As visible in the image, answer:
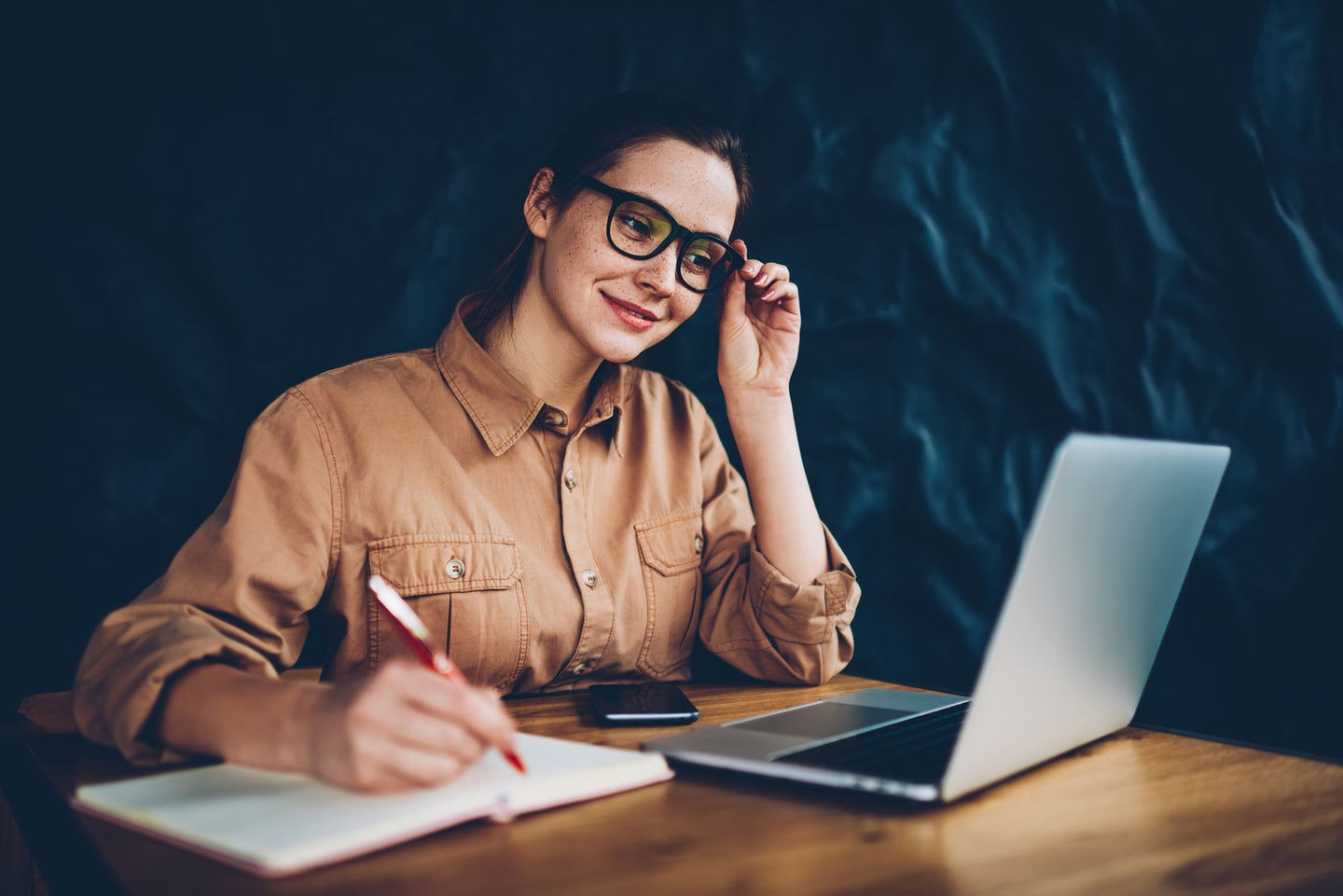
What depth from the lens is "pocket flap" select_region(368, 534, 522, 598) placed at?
1.26m

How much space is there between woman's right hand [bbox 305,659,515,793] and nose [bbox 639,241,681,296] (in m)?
0.81

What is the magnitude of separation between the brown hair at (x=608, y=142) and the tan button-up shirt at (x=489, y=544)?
5.4 inches

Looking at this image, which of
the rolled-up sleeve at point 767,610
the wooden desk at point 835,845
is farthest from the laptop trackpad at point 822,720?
the rolled-up sleeve at point 767,610

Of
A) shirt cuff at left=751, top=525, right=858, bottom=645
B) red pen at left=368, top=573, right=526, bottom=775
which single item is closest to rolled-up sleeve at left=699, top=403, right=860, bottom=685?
shirt cuff at left=751, top=525, right=858, bottom=645

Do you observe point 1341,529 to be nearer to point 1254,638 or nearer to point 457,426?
point 1254,638

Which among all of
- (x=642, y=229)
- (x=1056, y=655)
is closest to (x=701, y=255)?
(x=642, y=229)

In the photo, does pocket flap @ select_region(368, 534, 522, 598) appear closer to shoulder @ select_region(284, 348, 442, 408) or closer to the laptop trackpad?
shoulder @ select_region(284, 348, 442, 408)

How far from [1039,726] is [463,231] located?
48.8 inches

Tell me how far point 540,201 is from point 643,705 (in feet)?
2.54

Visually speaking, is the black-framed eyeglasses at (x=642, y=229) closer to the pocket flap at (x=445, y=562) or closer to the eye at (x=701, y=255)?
the eye at (x=701, y=255)

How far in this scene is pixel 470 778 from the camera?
2.55ft

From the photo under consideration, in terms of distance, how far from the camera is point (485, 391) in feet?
4.58

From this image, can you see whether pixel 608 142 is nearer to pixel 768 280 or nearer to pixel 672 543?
pixel 768 280

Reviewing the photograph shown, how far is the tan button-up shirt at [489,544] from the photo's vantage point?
3.72 feet
